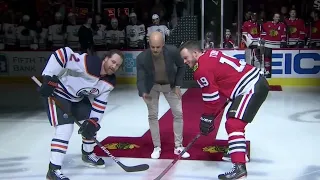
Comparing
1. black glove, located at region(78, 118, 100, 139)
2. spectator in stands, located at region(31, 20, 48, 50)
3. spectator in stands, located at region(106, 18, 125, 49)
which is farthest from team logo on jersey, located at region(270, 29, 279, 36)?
black glove, located at region(78, 118, 100, 139)

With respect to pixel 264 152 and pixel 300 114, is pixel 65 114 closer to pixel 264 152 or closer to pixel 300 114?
pixel 264 152

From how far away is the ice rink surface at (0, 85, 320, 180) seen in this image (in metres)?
4.09

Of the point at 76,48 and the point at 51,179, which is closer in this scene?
the point at 51,179

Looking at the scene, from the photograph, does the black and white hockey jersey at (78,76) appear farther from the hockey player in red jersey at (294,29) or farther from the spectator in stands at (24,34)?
the spectator in stands at (24,34)

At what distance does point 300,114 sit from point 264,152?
2039mm

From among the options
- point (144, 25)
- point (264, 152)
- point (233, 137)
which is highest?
point (144, 25)

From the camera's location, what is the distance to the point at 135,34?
10211 millimetres

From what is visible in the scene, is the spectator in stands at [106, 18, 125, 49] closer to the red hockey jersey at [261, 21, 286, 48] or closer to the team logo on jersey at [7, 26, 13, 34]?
the team logo on jersey at [7, 26, 13, 34]

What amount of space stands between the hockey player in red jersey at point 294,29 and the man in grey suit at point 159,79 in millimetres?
5696

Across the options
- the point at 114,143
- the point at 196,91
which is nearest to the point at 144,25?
the point at 196,91

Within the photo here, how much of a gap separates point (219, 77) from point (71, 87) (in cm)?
110

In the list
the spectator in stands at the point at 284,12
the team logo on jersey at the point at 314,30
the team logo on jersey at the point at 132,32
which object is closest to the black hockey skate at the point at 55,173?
the team logo on jersey at the point at 132,32

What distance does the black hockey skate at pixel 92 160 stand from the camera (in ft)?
13.9

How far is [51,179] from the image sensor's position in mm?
3797
